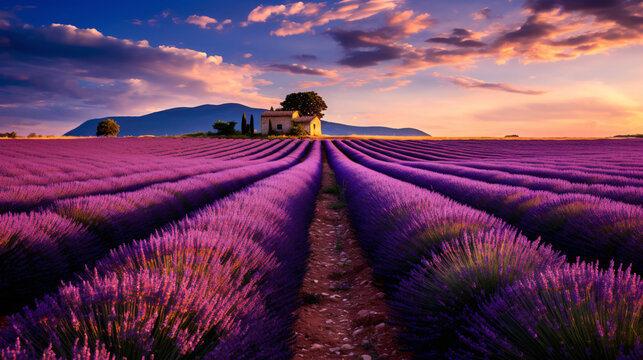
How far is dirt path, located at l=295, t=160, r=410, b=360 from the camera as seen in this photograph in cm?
227

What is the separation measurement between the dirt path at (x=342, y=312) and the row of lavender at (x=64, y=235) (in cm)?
173

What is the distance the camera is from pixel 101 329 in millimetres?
998

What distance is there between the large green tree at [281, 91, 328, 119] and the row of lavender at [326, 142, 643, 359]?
232ft

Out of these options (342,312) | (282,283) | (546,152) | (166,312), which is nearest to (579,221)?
(342,312)

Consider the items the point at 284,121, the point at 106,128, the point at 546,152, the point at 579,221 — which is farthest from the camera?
the point at 284,121

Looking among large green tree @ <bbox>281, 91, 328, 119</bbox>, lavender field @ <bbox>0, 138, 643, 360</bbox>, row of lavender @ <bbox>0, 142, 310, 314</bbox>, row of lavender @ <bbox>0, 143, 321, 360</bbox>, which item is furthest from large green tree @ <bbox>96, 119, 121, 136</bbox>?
row of lavender @ <bbox>0, 143, 321, 360</bbox>

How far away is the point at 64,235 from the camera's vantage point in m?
2.86

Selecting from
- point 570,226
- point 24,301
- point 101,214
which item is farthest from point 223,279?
point 570,226

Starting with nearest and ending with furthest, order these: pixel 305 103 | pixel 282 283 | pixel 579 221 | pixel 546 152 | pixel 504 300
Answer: pixel 504 300
pixel 282 283
pixel 579 221
pixel 546 152
pixel 305 103

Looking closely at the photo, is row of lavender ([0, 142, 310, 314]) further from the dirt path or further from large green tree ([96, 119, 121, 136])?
large green tree ([96, 119, 121, 136])

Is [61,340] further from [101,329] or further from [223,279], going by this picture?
[223,279]

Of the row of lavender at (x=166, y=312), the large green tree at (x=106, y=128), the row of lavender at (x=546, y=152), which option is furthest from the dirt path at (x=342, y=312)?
the large green tree at (x=106, y=128)

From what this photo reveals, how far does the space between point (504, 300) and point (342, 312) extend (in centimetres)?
191

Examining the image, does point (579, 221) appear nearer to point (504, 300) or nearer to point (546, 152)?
point (504, 300)
